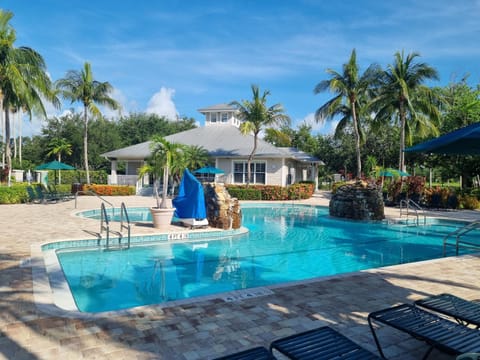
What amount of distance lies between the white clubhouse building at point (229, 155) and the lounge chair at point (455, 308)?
68.7 ft

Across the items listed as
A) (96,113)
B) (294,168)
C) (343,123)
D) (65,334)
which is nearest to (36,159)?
(96,113)

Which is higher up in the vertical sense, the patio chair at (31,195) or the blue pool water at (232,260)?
the patio chair at (31,195)

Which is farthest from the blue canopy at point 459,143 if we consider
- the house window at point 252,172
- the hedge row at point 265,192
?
the house window at point 252,172

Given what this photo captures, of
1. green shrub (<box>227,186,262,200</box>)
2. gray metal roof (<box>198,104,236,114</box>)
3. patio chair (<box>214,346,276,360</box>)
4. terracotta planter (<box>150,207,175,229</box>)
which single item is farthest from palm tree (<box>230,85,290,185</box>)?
patio chair (<box>214,346,276,360</box>)

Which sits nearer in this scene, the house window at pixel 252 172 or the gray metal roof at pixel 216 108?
the house window at pixel 252 172

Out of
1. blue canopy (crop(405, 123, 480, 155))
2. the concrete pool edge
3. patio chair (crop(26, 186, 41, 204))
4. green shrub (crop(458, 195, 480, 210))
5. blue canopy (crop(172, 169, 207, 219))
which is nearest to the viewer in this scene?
blue canopy (crop(405, 123, 480, 155))

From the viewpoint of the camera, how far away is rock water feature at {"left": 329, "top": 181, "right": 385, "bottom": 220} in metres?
15.4

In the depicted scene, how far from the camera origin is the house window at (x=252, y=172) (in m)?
26.0

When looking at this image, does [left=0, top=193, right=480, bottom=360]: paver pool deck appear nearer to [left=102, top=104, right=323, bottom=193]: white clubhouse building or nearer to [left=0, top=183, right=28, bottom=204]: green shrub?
[left=0, top=183, right=28, bottom=204]: green shrub

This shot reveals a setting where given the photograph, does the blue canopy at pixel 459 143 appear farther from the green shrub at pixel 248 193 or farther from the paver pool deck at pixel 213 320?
the green shrub at pixel 248 193

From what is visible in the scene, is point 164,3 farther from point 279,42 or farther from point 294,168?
point 294,168

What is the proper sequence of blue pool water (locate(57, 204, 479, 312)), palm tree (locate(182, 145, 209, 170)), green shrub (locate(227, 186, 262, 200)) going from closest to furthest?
blue pool water (locate(57, 204, 479, 312)) → green shrub (locate(227, 186, 262, 200)) → palm tree (locate(182, 145, 209, 170))

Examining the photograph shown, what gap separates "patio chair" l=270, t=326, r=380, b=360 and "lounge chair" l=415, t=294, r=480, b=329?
1.23 m

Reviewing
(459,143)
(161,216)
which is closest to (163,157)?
(161,216)
